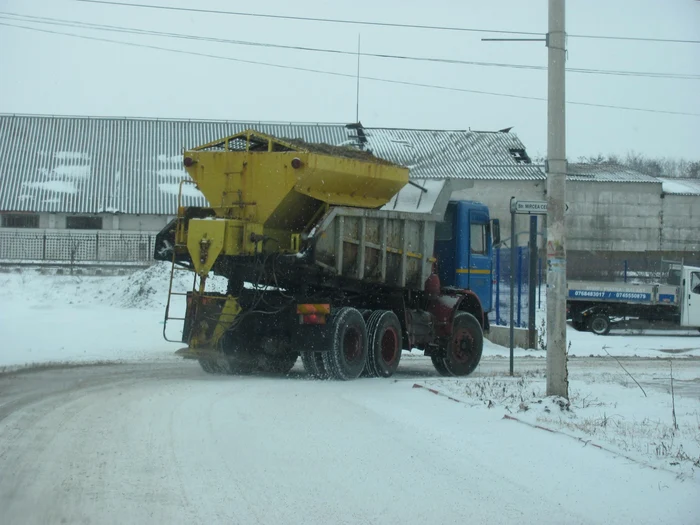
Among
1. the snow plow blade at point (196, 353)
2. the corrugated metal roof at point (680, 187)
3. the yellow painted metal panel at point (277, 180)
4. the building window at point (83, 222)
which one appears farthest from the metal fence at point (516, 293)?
the corrugated metal roof at point (680, 187)

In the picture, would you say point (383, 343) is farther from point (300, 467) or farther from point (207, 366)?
point (300, 467)

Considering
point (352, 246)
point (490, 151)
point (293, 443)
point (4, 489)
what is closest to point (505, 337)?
point (352, 246)

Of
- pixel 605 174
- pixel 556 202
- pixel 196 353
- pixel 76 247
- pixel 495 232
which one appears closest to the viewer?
pixel 556 202

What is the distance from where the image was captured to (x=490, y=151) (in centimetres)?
5466

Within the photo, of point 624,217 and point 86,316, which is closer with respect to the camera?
point 86,316

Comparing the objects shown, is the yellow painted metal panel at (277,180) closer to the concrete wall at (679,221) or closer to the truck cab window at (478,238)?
the truck cab window at (478,238)

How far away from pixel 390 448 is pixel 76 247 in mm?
31701

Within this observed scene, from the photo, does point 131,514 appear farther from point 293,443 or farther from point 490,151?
point 490,151

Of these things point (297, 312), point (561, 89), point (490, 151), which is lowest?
point (297, 312)

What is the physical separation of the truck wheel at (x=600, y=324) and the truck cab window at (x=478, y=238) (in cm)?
1544

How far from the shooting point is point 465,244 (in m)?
16.8

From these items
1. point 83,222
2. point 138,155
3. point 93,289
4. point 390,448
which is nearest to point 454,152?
point 138,155

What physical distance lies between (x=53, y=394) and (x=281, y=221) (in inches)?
171

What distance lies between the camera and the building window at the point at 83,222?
4441 centimetres
